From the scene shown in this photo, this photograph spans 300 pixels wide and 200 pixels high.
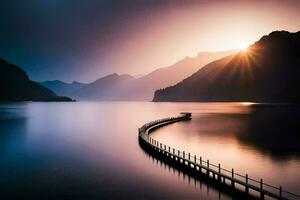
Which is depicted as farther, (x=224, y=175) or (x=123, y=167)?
(x=123, y=167)

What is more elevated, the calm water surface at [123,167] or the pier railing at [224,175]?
the pier railing at [224,175]

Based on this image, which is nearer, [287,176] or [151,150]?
[287,176]

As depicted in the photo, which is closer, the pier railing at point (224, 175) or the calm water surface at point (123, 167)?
the pier railing at point (224, 175)

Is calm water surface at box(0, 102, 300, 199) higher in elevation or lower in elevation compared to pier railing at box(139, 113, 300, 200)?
lower

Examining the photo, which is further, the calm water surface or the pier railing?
the calm water surface

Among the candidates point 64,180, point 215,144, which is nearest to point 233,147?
point 215,144

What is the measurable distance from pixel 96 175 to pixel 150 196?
40.6 feet

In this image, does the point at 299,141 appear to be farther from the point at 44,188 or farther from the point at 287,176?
the point at 44,188

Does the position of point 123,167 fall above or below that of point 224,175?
below

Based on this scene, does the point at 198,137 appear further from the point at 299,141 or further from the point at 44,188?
the point at 44,188

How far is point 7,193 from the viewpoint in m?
35.8

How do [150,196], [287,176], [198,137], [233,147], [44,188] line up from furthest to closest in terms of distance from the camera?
[198,137], [233,147], [287,176], [44,188], [150,196]

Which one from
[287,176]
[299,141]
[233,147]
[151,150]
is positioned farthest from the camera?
[299,141]

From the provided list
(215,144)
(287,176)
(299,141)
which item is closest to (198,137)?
(215,144)
